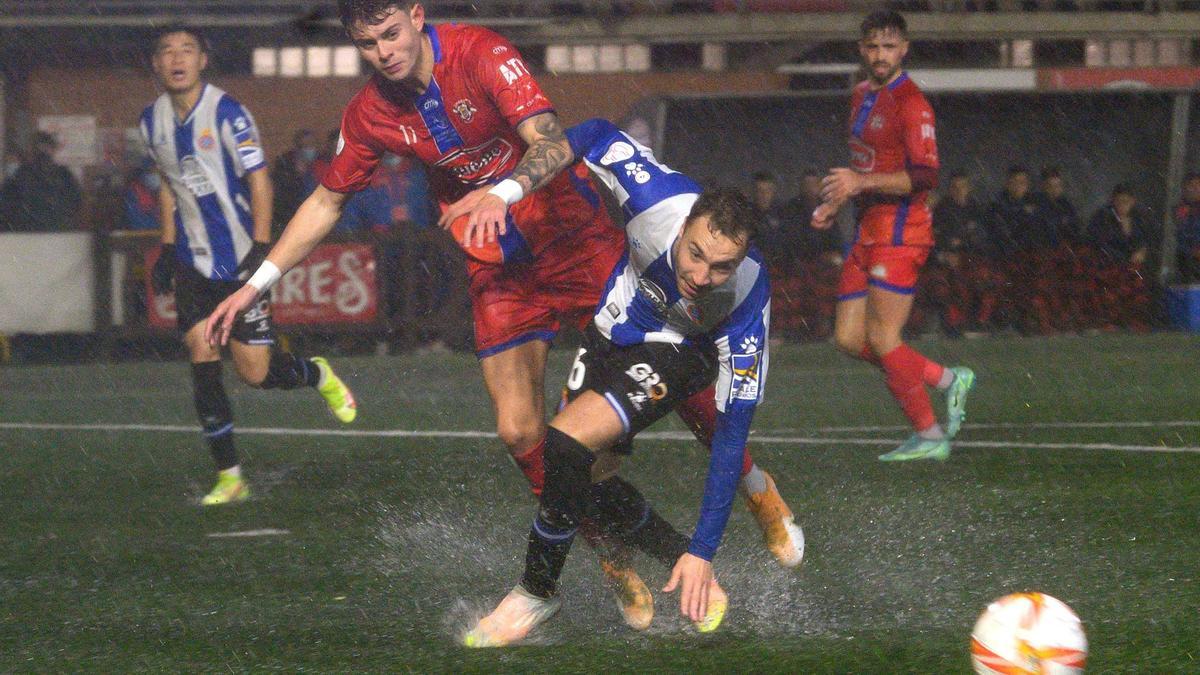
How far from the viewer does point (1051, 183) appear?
1446 centimetres

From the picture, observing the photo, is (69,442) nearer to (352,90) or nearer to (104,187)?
(104,187)

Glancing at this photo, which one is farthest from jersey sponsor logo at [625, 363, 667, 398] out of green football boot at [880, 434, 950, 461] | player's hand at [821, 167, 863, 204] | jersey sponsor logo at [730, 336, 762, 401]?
green football boot at [880, 434, 950, 461]

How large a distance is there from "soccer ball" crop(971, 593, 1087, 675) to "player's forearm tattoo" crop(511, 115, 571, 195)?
1759 mm

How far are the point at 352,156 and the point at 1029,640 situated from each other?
271 cm

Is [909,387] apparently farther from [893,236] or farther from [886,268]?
[893,236]

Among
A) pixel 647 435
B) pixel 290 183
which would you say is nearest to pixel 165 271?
pixel 647 435

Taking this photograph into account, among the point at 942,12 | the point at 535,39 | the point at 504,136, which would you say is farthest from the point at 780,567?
the point at 942,12

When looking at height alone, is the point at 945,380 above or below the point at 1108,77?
→ below

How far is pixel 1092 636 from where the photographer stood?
428 cm

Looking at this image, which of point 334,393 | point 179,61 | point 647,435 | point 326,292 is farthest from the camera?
point 326,292

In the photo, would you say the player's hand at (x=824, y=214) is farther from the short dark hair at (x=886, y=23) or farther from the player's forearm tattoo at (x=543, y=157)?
the player's forearm tattoo at (x=543, y=157)

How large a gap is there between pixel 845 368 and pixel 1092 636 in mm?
7394

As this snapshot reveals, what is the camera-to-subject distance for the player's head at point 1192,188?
14.8 m

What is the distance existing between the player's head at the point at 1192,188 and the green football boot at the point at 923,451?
334 inches
